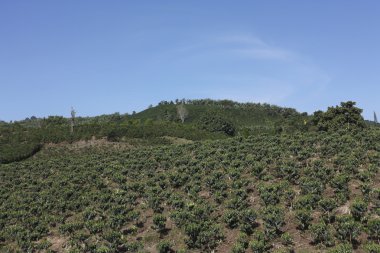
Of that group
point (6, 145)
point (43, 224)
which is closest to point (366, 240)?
point (43, 224)

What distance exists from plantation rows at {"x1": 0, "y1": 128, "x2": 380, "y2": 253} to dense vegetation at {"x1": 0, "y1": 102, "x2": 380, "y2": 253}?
0.07 meters

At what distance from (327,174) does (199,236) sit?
11.9 meters

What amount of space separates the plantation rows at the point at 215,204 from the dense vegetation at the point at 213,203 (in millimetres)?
71

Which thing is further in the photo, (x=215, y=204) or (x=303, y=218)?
(x=215, y=204)

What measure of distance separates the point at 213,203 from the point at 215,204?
0.34 meters

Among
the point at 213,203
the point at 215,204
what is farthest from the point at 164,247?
the point at 213,203

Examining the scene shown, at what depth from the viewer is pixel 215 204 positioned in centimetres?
2508

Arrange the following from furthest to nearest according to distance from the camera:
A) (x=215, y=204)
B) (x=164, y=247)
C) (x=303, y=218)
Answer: (x=215, y=204), (x=303, y=218), (x=164, y=247)

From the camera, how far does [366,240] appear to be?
17594mm

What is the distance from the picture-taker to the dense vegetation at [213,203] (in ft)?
63.2

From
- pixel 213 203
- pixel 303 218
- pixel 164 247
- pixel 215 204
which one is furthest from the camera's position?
pixel 213 203

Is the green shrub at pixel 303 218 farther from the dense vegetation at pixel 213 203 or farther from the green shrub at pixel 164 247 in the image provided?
the green shrub at pixel 164 247

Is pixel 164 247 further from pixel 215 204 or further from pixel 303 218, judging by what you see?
pixel 303 218

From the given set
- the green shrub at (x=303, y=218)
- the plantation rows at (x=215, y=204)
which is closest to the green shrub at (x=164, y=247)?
the plantation rows at (x=215, y=204)
